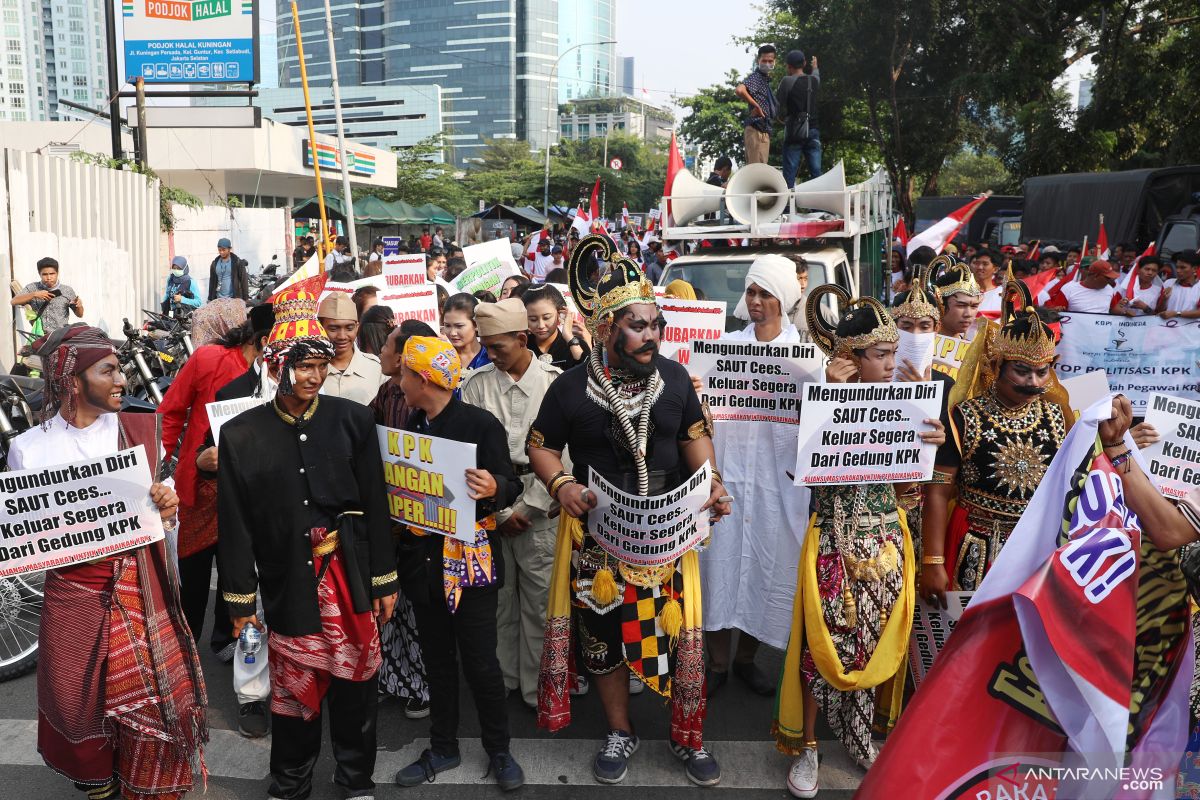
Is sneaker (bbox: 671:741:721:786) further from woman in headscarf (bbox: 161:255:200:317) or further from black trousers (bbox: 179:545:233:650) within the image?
woman in headscarf (bbox: 161:255:200:317)

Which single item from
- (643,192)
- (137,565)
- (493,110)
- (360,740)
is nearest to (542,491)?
(360,740)

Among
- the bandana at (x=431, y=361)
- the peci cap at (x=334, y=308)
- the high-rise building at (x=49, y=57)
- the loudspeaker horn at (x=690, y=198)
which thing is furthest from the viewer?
the high-rise building at (x=49, y=57)

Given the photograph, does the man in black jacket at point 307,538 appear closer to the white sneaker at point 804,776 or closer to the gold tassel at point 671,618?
the gold tassel at point 671,618

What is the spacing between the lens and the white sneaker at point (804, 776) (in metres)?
3.95

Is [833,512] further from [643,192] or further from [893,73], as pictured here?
[643,192]

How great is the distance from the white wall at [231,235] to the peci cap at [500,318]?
1894cm

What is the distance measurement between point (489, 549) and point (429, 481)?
0.38 metres

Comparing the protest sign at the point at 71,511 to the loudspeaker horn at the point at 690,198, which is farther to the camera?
the loudspeaker horn at the point at 690,198

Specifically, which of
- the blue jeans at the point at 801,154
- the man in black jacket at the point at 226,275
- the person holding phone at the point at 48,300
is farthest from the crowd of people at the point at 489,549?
the man in black jacket at the point at 226,275

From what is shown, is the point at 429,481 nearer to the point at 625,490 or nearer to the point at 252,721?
the point at 625,490

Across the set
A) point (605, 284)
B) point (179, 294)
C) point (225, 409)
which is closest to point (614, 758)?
point (605, 284)

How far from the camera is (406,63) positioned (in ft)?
509

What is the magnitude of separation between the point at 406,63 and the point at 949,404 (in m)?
163

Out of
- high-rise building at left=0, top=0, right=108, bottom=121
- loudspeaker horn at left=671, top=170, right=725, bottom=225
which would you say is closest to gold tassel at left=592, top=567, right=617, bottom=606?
loudspeaker horn at left=671, top=170, right=725, bottom=225
